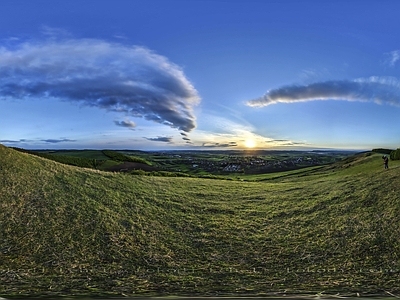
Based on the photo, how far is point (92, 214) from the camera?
1277cm

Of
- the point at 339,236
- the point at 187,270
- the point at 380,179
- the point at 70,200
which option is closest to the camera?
the point at 187,270

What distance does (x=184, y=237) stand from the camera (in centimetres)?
1152

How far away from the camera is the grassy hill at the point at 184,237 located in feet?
22.9

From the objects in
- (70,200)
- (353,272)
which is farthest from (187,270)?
(70,200)

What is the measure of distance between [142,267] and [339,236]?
6.62 meters

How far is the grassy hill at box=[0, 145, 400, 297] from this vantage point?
6969mm

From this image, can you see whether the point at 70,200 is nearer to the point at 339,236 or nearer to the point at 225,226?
the point at 225,226

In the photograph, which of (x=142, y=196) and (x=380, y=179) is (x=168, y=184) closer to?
(x=142, y=196)

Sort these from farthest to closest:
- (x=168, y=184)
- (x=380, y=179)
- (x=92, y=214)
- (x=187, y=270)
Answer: (x=168, y=184) → (x=380, y=179) → (x=92, y=214) → (x=187, y=270)

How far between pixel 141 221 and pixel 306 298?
32.1 feet

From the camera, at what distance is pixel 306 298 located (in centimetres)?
367

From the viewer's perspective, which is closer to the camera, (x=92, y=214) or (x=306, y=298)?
Result: (x=306, y=298)

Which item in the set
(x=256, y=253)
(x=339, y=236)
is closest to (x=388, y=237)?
(x=339, y=236)

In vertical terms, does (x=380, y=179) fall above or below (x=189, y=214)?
above
